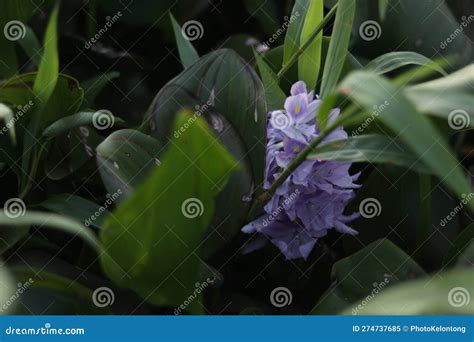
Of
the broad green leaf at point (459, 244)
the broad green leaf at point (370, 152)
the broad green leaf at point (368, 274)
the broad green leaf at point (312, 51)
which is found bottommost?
the broad green leaf at point (368, 274)

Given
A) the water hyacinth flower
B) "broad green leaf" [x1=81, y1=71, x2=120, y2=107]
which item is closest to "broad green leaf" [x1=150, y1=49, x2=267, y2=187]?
the water hyacinth flower

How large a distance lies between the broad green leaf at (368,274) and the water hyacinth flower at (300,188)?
0.04m

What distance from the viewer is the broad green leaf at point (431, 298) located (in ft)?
1.65

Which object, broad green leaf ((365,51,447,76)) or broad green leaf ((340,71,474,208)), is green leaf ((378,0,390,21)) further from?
broad green leaf ((340,71,474,208))

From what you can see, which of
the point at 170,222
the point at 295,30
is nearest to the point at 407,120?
the point at 170,222

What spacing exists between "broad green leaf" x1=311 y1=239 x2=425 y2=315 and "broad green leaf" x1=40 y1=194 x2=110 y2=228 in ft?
0.68

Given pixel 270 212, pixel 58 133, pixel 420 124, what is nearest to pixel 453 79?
pixel 420 124

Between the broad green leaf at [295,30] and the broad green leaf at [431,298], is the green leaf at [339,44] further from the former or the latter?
the broad green leaf at [431,298]

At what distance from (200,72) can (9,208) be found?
0.21 meters

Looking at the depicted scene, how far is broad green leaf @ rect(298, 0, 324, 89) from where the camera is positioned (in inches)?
29.7

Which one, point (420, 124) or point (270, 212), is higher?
point (420, 124)

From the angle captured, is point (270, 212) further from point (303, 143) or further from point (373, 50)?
point (373, 50)

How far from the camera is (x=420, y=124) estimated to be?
511mm

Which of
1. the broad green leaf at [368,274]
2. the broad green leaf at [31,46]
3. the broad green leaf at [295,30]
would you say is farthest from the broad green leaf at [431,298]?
the broad green leaf at [31,46]
